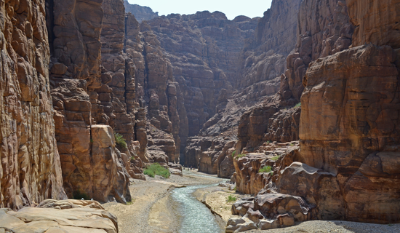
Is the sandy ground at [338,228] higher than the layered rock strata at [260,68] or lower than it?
lower

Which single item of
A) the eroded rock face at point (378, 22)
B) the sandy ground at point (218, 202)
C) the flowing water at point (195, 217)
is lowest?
the flowing water at point (195, 217)

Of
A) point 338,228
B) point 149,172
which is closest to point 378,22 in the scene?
point 338,228

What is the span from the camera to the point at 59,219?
1238 cm

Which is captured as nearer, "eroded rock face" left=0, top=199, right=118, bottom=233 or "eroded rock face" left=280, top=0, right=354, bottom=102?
"eroded rock face" left=0, top=199, right=118, bottom=233

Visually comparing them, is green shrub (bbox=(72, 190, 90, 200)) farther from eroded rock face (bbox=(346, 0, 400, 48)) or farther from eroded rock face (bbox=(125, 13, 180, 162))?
eroded rock face (bbox=(125, 13, 180, 162))

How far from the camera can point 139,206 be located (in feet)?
84.4

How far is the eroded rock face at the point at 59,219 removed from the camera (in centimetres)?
1074

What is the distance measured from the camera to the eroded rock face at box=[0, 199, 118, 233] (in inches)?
423

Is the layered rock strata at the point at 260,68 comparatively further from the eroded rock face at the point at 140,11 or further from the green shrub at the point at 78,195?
the eroded rock face at the point at 140,11

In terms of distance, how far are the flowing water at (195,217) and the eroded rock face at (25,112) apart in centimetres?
865

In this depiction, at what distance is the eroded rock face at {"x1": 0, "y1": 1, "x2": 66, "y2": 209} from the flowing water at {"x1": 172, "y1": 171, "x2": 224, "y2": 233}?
8.65m

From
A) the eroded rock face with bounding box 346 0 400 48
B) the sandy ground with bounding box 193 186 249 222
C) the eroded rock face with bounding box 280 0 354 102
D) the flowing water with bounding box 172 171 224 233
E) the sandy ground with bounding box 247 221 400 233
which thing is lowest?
the flowing water with bounding box 172 171 224 233

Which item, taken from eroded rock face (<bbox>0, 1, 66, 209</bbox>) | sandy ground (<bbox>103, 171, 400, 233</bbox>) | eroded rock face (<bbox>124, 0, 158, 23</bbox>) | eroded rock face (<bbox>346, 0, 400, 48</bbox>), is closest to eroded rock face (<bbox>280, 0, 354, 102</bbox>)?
eroded rock face (<bbox>346, 0, 400, 48</bbox>)

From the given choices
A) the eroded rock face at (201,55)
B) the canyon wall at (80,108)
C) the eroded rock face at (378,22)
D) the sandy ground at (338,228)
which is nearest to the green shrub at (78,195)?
the canyon wall at (80,108)
